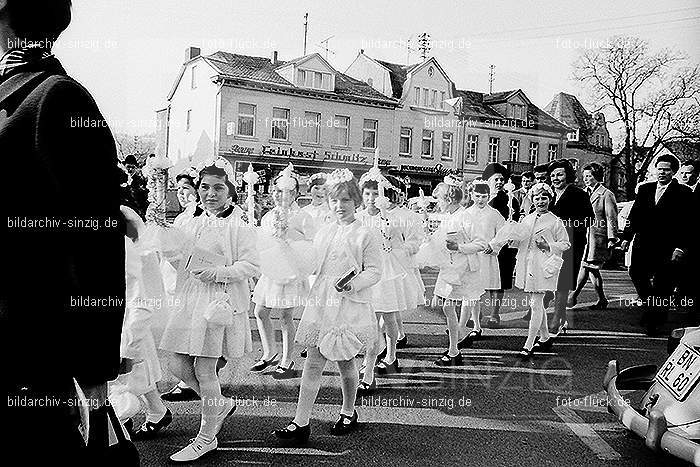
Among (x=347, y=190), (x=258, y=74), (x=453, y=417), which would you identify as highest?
(x=258, y=74)

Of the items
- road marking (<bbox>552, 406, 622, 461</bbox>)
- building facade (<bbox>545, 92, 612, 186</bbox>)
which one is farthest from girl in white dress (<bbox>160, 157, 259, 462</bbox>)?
building facade (<bbox>545, 92, 612, 186</bbox>)

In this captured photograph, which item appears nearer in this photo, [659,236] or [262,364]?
[262,364]

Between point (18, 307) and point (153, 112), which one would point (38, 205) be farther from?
point (153, 112)

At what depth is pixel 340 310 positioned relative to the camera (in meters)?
4.26

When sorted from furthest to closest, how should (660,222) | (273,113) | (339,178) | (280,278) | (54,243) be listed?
(660,222), (273,113), (280,278), (339,178), (54,243)

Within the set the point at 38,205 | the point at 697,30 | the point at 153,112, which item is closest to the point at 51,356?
the point at 38,205

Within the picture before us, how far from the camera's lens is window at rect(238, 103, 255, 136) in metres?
6.80

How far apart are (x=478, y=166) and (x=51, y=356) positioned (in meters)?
7.55

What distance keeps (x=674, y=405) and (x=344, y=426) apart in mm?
1965

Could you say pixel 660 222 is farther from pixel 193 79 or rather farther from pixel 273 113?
pixel 193 79

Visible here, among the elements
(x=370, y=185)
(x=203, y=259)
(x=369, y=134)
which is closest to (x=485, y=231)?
(x=370, y=185)

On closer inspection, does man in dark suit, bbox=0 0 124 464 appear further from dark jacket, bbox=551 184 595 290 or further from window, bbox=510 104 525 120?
window, bbox=510 104 525 120

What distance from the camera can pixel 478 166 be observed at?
28.2 ft

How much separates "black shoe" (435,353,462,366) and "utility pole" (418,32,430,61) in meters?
3.28
